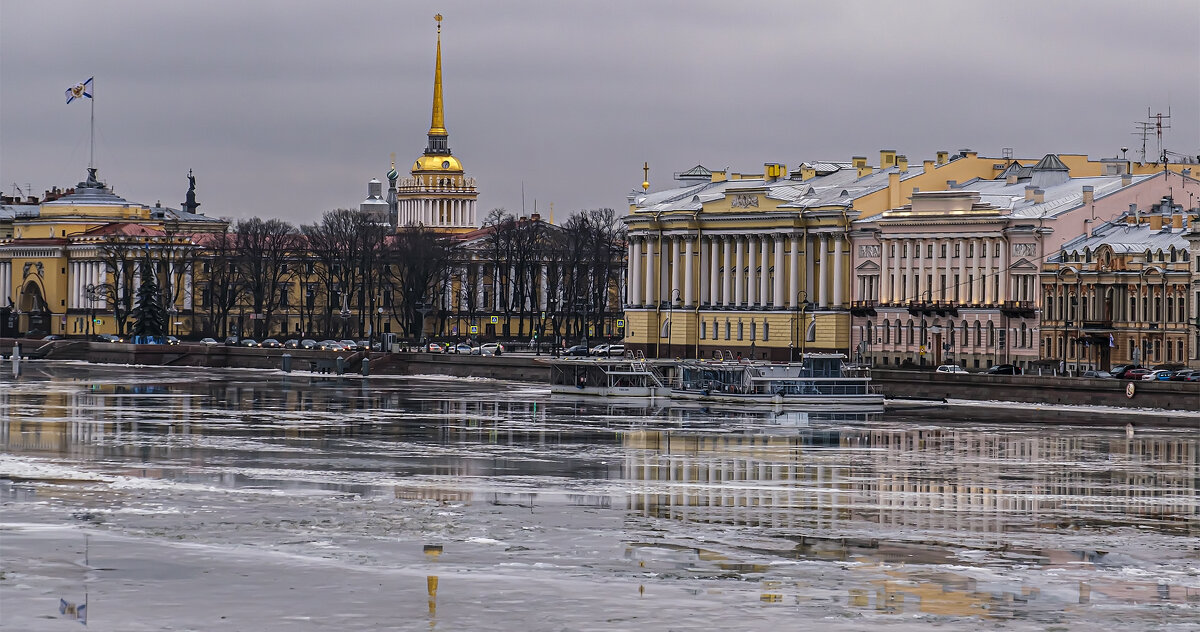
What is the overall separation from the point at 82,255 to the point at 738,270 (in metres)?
52.1

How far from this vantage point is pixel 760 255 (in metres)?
90.9

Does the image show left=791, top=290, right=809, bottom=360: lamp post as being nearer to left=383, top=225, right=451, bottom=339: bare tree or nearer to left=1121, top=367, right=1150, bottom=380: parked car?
left=383, top=225, right=451, bottom=339: bare tree

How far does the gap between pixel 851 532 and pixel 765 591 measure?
16.0 feet

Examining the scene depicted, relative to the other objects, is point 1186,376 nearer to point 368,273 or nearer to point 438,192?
point 368,273

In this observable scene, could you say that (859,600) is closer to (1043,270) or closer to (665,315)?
(1043,270)

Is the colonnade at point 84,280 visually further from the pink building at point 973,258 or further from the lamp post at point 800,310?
the pink building at point 973,258

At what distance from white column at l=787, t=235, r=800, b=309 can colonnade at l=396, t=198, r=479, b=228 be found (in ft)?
227

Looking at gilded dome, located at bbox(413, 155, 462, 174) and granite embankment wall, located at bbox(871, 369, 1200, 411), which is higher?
gilded dome, located at bbox(413, 155, 462, 174)

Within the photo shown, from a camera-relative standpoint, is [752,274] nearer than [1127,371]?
No

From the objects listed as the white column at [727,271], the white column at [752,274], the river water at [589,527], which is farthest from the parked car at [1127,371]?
the white column at [727,271]

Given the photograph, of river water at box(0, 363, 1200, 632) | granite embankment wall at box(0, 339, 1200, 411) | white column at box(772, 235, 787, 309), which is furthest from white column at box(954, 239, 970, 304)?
river water at box(0, 363, 1200, 632)

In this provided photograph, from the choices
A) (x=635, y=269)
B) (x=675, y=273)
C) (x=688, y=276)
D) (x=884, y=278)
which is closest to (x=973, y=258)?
(x=884, y=278)

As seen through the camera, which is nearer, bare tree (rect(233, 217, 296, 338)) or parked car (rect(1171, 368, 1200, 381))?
parked car (rect(1171, 368, 1200, 381))

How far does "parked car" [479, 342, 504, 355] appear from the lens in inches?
3451
